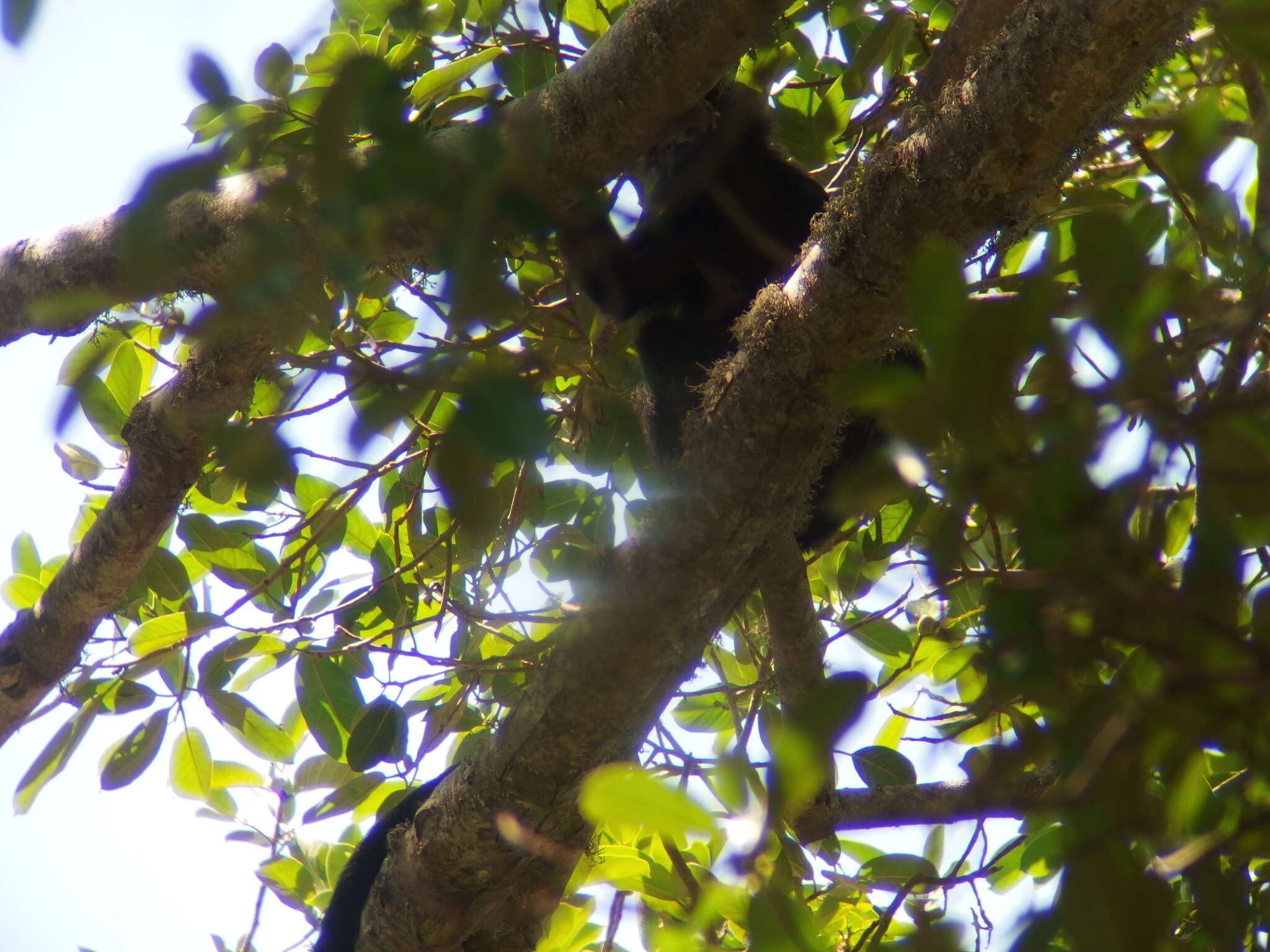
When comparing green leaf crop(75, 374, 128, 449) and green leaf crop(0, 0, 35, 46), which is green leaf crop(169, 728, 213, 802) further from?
green leaf crop(0, 0, 35, 46)

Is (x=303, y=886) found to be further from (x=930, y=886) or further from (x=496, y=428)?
(x=496, y=428)

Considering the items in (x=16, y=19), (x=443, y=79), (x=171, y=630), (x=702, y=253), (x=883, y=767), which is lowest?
(x=16, y=19)

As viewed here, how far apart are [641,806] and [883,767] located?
186 centimetres

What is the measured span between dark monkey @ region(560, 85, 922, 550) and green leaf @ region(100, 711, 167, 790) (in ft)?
4.51

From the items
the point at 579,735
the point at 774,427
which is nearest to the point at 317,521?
the point at 579,735

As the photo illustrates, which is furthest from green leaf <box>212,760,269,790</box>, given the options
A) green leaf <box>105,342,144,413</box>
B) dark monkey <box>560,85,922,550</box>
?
dark monkey <box>560,85,922,550</box>

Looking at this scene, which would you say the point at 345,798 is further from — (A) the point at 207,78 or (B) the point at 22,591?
(A) the point at 207,78

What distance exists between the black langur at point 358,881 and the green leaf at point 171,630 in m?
0.59

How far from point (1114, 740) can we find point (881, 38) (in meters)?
1.81

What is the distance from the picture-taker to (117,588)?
7.03 ft

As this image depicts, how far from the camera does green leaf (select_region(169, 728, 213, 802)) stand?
7.38 feet

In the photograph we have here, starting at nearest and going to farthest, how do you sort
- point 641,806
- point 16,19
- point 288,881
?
point 641,806
point 16,19
point 288,881

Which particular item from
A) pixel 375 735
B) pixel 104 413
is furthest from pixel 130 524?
pixel 375 735

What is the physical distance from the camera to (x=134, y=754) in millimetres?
2113
